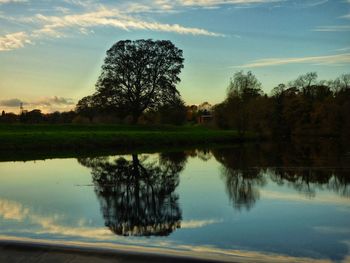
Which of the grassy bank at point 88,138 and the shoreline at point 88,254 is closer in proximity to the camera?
the shoreline at point 88,254

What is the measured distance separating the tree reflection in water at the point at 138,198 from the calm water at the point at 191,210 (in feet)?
0.10

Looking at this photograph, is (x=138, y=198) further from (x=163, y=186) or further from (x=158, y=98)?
(x=158, y=98)

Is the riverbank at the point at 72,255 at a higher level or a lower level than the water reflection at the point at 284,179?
higher

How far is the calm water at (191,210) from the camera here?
9680mm

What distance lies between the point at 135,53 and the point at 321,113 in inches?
1265

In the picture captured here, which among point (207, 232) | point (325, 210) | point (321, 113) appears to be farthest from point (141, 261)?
point (321, 113)

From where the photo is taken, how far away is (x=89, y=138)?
45469 millimetres

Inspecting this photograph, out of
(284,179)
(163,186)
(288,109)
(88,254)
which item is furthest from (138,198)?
(288,109)

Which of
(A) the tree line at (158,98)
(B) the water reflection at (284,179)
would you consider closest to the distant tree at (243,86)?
(A) the tree line at (158,98)

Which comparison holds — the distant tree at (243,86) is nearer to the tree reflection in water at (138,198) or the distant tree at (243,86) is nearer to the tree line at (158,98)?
the tree line at (158,98)

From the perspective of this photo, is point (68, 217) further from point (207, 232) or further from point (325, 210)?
point (325, 210)

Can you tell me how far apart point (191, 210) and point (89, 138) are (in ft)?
109

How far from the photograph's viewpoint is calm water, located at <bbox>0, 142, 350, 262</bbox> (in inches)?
381

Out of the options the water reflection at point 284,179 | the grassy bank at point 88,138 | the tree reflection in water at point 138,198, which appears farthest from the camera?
the grassy bank at point 88,138
